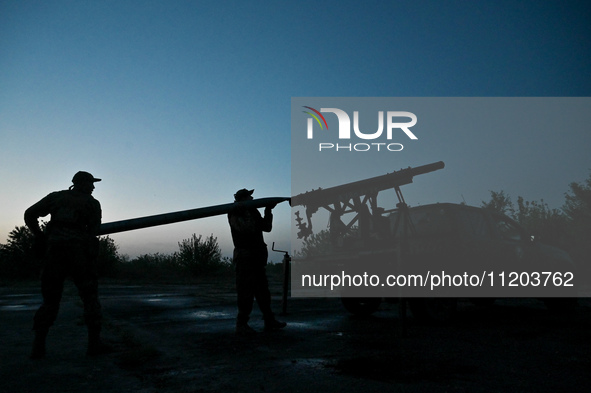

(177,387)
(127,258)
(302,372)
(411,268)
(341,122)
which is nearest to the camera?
(177,387)

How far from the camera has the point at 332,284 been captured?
22.9 feet

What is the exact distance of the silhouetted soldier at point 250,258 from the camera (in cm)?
584

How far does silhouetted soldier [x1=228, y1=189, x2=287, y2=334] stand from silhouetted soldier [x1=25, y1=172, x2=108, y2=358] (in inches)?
75.3

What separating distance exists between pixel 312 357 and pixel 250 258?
207 cm

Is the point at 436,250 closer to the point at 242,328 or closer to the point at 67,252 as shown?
the point at 242,328

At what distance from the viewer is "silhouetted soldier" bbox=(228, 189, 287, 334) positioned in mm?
5840

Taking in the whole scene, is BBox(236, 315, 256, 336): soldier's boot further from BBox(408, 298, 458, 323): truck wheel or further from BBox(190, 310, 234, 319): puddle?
BBox(408, 298, 458, 323): truck wheel

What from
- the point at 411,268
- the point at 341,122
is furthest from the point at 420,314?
the point at 341,122

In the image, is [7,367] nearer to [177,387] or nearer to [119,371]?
[119,371]

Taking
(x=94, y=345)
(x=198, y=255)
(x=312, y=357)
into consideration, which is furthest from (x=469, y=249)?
(x=198, y=255)

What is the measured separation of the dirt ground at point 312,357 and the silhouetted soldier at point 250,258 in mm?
445

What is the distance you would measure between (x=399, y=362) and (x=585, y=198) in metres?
37.1

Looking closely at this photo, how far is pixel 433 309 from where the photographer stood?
629 cm

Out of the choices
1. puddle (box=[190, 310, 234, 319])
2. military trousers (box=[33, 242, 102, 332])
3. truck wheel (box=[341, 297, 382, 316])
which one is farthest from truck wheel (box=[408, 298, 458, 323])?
military trousers (box=[33, 242, 102, 332])
